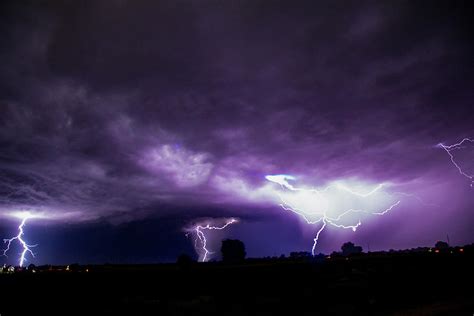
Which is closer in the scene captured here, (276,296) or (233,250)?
(276,296)

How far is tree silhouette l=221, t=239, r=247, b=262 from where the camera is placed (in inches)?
6417

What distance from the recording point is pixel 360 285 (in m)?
26.3

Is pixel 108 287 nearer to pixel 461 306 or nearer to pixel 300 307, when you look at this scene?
pixel 300 307

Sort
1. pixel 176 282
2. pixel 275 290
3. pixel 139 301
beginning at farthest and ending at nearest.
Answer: pixel 176 282
pixel 275 290
pixel 139 301

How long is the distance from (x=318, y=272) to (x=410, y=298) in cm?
1503

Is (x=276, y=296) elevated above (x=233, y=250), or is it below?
below

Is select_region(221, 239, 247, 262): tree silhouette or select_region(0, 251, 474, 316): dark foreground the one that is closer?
select_region(0, 251, 474, 316): dark foreground

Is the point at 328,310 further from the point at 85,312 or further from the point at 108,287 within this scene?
the point at 108,287

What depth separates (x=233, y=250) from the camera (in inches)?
6521

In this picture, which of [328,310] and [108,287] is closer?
[328,310]

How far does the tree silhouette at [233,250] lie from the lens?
16300cm

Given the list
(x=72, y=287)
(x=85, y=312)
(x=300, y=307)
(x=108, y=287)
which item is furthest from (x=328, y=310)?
(x=72, y=287)

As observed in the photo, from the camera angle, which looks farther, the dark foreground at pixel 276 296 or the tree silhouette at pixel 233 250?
the tree silhouette at pixel 233 250

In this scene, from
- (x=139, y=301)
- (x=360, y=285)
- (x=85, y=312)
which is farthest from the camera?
(x=360, y=285)
